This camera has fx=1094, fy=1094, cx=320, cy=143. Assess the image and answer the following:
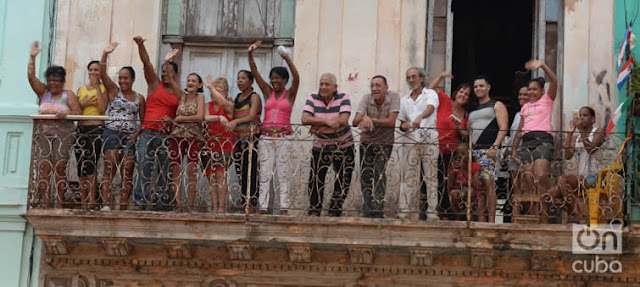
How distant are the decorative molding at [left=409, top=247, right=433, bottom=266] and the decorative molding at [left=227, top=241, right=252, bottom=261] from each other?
5.68 feet

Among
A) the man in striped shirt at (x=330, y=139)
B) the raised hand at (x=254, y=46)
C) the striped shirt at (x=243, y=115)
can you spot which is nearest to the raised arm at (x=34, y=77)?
the striped shirt at (x=243, y=115)

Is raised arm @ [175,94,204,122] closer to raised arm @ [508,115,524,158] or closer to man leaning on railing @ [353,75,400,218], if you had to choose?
man leaning on railing @ [353,75,400,218]

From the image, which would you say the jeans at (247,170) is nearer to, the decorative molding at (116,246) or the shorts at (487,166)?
the decorative molding at (116,246)

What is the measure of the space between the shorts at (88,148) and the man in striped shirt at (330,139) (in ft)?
7.53

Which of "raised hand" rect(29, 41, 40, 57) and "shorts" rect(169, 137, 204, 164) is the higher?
"raised hand" rect(29, 41, 40, 57)

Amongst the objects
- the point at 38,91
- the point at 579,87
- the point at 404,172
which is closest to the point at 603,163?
the point at 579,87

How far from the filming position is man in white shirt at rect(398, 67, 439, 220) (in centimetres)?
1169

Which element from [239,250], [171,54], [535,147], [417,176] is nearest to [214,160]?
[239,250]

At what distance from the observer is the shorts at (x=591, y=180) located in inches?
453

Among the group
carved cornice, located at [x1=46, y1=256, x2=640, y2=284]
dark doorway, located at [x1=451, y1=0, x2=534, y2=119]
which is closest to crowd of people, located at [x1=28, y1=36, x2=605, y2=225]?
carved cornice, located at [x1=46, y1=256, x2=640, y2=284]

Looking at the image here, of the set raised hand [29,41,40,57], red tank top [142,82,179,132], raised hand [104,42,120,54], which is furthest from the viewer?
raised hand [29,41,40,57]

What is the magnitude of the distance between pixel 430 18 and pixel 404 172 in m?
2.22

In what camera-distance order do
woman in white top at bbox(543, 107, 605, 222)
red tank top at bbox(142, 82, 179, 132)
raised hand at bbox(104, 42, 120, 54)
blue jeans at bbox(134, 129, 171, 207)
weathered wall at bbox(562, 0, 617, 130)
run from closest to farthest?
woman in white top at bbox(543, 107, 605, 222) → blue jeans at bbox(134, 129, 171, 207) → raised hand at bbox(104, 42, 120, 54) → red tank top at bbox(142, 82, 179, 132) → weathered wall at bbox(562, 0, 617, 130)

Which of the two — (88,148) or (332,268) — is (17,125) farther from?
(332,268)
